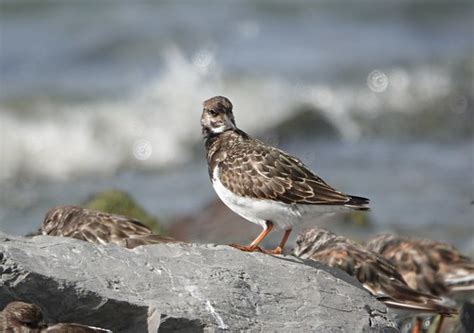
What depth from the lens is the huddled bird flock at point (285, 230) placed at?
6.16m

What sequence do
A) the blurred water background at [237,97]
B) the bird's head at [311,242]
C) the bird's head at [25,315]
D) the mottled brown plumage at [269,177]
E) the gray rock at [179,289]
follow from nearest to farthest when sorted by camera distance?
the bird's head at [25,315], the gray rock at [179,289], the mottled brown plumage at [269,177], the bird's head at [311,242], the blurred water background at [237,97]

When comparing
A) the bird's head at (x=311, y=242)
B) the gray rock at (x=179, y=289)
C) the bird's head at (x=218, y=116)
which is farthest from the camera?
the bird's head at (x=311, y=242)

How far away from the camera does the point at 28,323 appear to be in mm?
5090

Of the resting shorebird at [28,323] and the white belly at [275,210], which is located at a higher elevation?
the white belly at [275,210]

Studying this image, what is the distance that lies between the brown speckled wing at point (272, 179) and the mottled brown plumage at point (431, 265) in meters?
2.05

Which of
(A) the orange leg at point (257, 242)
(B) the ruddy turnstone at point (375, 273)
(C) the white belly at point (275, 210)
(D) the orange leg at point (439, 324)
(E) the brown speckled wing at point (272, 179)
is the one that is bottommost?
(D) the orange leg at point (439, 324)

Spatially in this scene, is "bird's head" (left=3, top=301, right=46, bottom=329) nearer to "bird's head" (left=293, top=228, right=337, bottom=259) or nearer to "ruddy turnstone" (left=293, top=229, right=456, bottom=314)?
"ruddy turnstone" (left=293, top=229, right=456, bottom=314)

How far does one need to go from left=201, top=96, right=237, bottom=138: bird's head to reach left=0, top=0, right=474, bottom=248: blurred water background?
4233 millimetres

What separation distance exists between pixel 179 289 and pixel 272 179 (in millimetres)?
941

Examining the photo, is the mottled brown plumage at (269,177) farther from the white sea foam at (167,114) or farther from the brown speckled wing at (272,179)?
the white sea foam at (167,114)

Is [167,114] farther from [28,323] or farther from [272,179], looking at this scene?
[28,323]

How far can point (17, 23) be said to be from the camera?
63.9 feet

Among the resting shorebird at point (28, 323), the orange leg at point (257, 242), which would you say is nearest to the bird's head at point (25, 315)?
the resting shorebird at point (28, 323)

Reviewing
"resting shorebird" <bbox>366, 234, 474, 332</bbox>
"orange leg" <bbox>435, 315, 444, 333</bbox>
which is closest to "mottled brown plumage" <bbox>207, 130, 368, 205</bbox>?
"orange leg" <bbox>435, 315, 444, 333</bbox>
